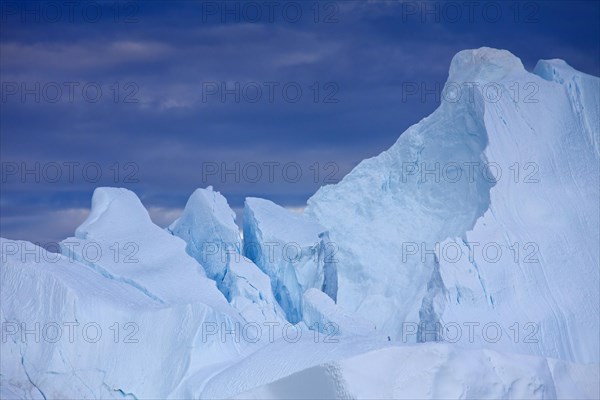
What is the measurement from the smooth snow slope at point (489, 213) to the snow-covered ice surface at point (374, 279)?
3cm

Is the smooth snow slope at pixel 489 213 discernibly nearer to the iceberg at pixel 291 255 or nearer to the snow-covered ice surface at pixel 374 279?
the snow-covered ice surface at pixel 374 279

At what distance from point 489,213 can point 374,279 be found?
3462 millimetres

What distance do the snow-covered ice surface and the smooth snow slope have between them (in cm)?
3

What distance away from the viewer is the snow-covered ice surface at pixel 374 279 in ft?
56.0

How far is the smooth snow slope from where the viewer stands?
749 inches

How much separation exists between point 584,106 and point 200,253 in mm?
7618

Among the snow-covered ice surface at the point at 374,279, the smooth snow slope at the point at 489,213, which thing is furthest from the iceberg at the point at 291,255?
the smooth snow slope at the point at 489,213

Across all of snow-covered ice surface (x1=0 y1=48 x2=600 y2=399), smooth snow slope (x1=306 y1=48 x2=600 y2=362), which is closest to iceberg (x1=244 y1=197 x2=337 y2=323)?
snow-covered ice surface (x1=0 y1=48 x2=600 y2=399)

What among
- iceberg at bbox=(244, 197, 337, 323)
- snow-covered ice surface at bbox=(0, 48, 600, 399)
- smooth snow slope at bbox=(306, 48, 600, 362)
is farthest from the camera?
iceberg at bbox=(244, 197, 337, 323)

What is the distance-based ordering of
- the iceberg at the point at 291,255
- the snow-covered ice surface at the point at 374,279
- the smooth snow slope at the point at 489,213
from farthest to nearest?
the iceberg at the point at 291,255, the smooth snow slope at the point at 489,213, the snow-covered ice surface at the point at 374,279

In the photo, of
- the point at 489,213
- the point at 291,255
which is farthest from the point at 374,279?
the point at 489,213

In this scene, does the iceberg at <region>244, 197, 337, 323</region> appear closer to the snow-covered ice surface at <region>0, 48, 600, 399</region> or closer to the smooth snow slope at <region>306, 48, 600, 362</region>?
the snow-covered ice surface at <region>0, 48, 600, 399</region>

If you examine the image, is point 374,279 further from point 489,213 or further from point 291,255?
point 489,213

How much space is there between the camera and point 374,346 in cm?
1703
